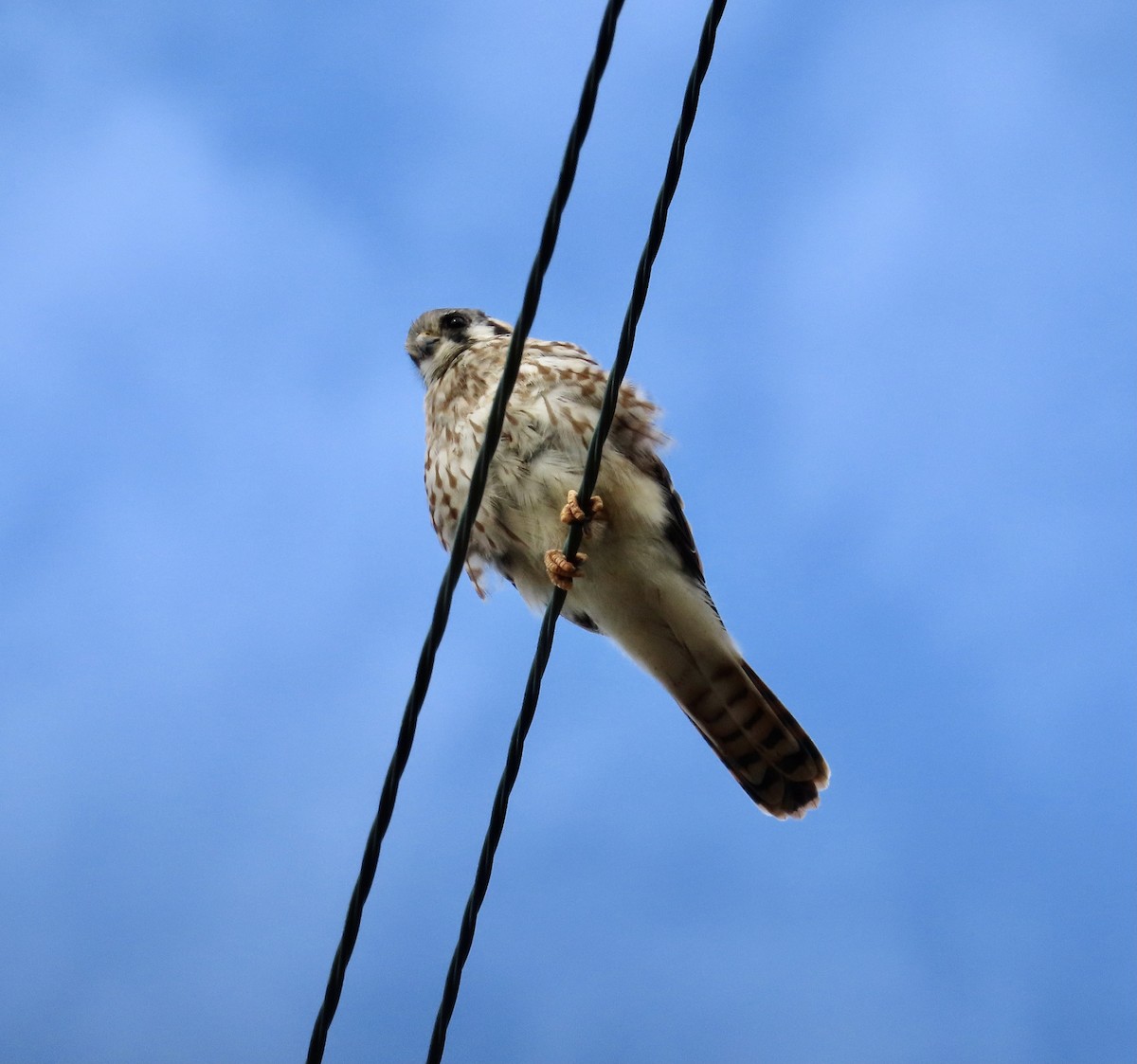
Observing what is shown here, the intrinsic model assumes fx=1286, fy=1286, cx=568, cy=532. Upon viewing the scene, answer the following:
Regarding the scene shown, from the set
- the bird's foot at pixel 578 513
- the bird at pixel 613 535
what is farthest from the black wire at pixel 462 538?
the bird at pixel 613 535

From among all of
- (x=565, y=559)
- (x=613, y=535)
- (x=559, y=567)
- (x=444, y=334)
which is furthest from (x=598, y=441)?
(x=444, y=334)

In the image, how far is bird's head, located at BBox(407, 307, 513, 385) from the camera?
467 cm

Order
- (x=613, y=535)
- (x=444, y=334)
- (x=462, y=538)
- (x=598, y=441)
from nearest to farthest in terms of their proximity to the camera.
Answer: (x=462, y=538) < (x=598, y=441) < (x=613, y=535) < (x=444, y=334)

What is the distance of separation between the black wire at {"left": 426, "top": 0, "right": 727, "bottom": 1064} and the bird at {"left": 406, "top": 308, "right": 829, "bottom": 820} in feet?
4.80

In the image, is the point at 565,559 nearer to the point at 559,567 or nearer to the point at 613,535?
the point at 559,567

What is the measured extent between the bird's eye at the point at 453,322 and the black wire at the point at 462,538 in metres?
2.65

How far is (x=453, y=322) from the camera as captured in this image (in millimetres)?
4820

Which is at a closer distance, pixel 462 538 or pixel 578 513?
pixel 462 538

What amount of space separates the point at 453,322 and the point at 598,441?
8.22 feet

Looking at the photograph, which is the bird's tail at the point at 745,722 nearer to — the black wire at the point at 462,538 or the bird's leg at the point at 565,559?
the bird's leg at the point at 565,559

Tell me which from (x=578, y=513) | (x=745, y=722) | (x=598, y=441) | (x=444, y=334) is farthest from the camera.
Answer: (x=444, y=334)

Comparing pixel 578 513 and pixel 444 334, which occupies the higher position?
pixel 444 334

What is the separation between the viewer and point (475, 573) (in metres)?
4.51

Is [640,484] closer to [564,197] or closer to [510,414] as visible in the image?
[510,414]
